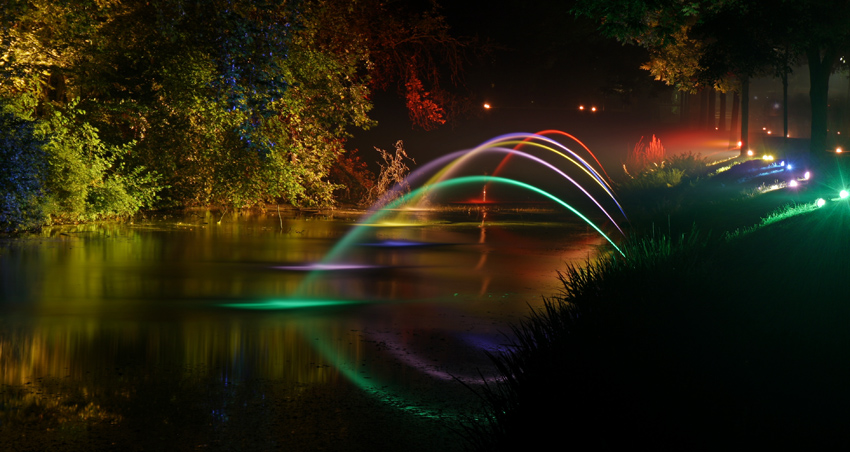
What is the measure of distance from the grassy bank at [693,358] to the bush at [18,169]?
12.2m

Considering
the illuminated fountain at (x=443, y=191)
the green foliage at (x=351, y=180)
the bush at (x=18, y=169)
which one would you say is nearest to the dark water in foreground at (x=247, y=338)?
the illuminated fountain at (x=443, y=191)

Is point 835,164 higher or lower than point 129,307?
higher

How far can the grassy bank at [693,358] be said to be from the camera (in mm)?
6184

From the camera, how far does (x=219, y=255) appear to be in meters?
17.3

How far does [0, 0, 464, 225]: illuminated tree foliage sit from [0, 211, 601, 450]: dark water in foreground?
2.90 meters

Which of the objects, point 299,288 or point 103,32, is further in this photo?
point 103,32

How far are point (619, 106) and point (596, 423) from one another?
70475 mm

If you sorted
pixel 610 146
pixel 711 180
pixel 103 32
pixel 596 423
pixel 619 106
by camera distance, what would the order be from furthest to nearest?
pixel 619 106 → pixel 610 146 → pixel 711 180 → pixel 103 32 → pixel 596 423

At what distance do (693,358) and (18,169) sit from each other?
14815 millimetres

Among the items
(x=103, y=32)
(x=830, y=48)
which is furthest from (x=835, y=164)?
(x=103, y=32)

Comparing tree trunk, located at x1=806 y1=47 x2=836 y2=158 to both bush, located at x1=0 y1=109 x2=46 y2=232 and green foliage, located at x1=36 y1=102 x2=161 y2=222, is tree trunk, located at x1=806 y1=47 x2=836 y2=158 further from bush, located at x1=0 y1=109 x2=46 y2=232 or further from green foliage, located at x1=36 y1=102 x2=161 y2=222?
bush, located at x1=0 y1=109 x2=46 y2=232

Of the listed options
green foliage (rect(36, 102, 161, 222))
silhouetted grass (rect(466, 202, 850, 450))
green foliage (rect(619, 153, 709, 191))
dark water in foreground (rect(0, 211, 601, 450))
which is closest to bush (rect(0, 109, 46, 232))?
green foliage (rect(36, 102, 161, 222))

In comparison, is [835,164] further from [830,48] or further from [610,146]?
[610,146]

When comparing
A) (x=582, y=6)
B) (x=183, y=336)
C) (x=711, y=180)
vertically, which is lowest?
(x=183, y=336)
